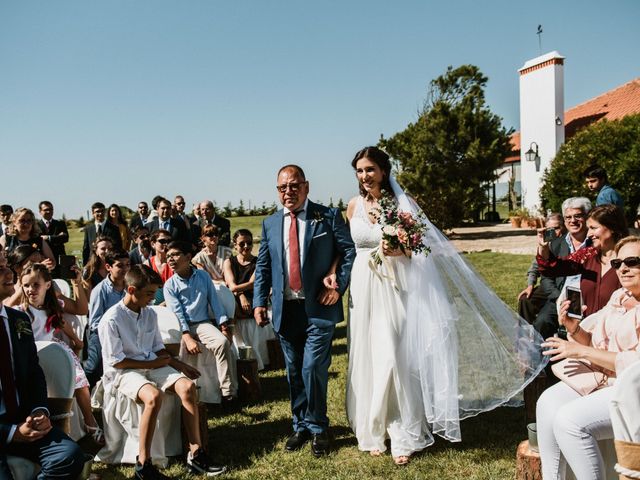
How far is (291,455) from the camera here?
457cm

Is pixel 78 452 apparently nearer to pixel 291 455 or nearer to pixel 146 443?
pixel 146 443

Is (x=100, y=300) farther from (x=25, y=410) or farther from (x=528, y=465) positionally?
(x=528, y=465)

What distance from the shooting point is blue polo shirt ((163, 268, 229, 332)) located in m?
6.02

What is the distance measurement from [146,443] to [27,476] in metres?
1.09

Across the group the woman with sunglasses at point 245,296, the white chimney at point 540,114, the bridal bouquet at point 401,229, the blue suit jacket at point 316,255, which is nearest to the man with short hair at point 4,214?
the woman with sunglasses at point 245,296

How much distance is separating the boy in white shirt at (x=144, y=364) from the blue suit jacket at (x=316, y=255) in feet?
2.88

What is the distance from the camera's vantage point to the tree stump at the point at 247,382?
6.10 meters

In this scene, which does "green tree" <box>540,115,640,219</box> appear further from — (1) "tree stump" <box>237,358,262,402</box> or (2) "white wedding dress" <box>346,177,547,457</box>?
(1) "tree stump" <box>237,358,262,402</box>

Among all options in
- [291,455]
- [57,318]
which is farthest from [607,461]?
[57,318]

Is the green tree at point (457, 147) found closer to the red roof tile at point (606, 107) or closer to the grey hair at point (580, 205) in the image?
the red roof tile at point (606, 107)

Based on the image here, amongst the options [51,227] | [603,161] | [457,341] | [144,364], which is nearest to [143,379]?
[144,364]

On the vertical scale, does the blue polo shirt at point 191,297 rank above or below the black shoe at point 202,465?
above

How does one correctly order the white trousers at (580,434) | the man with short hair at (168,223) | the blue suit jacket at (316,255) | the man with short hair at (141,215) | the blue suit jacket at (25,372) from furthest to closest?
the man with short hair at (141,215) < the man with short hair at (168,223) < the blue suit jacket at (316,255) < the blue suit jacket at (25,372) < the white trousers at (580,434)

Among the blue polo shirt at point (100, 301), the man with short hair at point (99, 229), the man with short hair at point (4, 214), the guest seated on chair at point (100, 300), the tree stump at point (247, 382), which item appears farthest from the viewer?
the man with short hair at point (99, 229)
